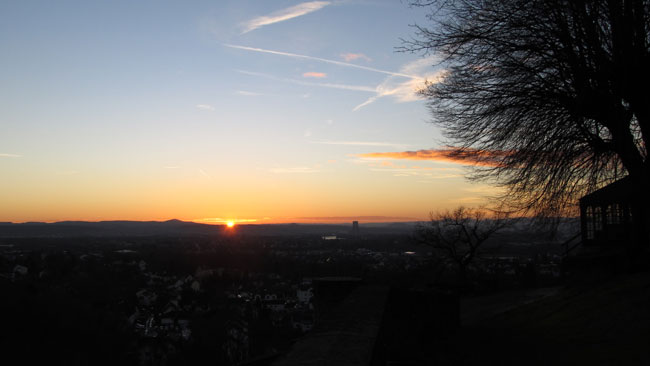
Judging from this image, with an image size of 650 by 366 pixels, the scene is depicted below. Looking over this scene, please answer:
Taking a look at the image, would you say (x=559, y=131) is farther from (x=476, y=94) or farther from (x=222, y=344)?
(x=222, y=344)

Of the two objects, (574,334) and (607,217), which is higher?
(607,217)

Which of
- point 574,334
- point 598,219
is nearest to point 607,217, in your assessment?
point 598,219

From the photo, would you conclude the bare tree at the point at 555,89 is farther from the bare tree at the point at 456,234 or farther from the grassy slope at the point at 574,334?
the bare tree at the point at 456,234

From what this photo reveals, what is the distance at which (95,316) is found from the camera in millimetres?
24203

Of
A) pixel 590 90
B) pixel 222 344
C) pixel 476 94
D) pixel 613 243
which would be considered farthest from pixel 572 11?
pixel 222 344

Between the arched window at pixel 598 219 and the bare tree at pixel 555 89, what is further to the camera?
the arched window at pixel 598 219

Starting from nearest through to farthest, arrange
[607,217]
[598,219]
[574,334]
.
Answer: [574,334], [607,217], [598,219]

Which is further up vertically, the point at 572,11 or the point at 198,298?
the point at 572,11

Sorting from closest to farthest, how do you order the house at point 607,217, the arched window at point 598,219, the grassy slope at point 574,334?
the grassy slope at point 574,334, the house at point 607,217, the arched window at point 598,219

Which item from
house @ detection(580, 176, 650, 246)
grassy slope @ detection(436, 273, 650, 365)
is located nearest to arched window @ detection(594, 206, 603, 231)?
house @ detection(580, 176, 650, 246)

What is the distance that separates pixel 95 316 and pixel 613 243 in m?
23.4

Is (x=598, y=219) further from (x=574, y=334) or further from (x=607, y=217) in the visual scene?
(x=574, y=334)

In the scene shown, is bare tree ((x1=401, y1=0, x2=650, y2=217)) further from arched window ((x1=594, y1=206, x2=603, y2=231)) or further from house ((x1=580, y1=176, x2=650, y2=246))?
arched window ((x1=594, y1=206, x2=603, y2=231))

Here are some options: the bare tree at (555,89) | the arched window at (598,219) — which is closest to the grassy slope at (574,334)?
the bare tree at (555,89)
